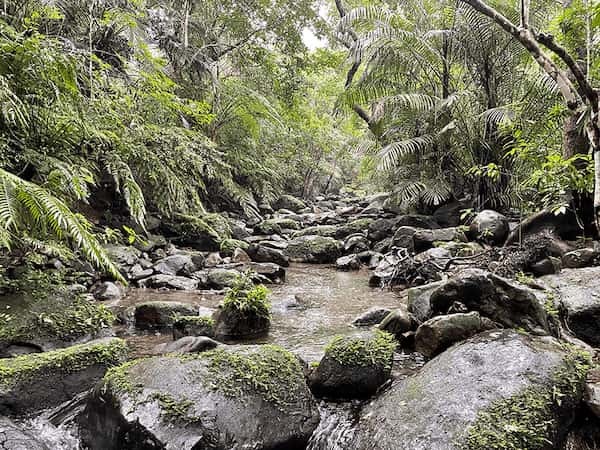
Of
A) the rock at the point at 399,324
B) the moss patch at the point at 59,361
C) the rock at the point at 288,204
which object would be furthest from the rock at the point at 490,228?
the rock at the point at 288,204

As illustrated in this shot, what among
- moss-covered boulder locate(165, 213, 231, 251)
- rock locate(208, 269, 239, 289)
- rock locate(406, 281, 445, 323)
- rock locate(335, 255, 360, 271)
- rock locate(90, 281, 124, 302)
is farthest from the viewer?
moss-covered boulder locate(165, 213, 231, 251)

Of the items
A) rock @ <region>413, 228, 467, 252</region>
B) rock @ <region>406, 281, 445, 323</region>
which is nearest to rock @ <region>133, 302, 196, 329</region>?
rock @ <region>406, 281, 445, 323</region>

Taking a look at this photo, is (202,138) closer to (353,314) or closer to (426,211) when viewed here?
(353,314)

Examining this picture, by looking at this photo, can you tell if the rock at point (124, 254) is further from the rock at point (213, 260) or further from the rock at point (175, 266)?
the rock at point (213, 260)

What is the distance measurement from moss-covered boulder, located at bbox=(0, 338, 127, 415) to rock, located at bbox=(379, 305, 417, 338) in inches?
81.5

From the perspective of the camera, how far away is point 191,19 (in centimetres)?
1075

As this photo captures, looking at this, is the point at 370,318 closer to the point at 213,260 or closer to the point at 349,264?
the point at 349,264

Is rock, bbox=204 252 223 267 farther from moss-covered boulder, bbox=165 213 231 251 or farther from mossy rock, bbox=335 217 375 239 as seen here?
mossy rock, bbox=335 217 375 239

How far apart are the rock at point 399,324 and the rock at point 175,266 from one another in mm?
3964

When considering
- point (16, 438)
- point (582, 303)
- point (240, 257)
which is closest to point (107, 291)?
point (240, 257)

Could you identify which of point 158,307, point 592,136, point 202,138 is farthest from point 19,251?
point 592,136

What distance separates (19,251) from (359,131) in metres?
12.4

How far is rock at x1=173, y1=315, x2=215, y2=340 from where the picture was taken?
144 inches

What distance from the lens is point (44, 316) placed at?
3330 millimetres
